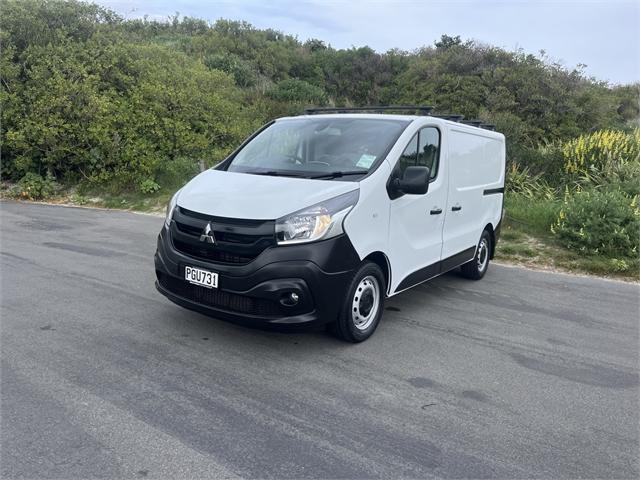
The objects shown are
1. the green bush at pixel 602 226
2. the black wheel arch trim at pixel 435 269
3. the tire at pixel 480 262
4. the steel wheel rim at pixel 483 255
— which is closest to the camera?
the black wheel arch trim at pixel 435 269

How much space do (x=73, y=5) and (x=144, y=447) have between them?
16.2m

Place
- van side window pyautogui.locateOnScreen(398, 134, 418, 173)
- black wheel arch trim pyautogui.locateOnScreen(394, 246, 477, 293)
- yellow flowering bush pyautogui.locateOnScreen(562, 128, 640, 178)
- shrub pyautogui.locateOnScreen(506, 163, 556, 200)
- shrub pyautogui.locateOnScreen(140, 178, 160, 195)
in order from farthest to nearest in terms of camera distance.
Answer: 1. shrub pyautogui.locateOnScreen(140, 178, 160, 195)
2. yellow flowering bush pyautogui.locateOnScreen(562, 128, 640, 178)
3. shrub pyautogui.locateOnScreen(506, 163, 556, 200)
4. black wheel arch trim pyautogui.locateOnScreen(394, 246, 477, 293)
5. van side window pyautogui.locateOnScreen(398, 134, 418, 173)

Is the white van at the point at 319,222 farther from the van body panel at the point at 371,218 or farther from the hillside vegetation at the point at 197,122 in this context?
the hillside vegetation at the point at 197,122

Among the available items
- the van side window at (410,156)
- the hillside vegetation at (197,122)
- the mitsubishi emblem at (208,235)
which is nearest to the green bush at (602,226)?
the hillside vegetation at (197,122)

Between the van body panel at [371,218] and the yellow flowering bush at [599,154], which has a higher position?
the yellow flowering bush at [599,154]

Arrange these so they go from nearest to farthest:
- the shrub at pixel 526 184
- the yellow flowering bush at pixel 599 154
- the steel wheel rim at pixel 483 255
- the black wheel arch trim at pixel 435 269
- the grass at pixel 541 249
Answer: the black wheel arch trim at pixel 435 269, the steel wheel rim at pixel 483 255, the grass at pixel 541 249, the shrub at pixel 526 184, the yellow flowering bush at pixel 599 154

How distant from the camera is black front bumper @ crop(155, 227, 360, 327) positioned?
Answer: 13.1 feet

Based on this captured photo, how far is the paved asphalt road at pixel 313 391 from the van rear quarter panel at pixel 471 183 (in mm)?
796

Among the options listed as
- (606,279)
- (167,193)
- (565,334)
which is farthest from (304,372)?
(167,193)

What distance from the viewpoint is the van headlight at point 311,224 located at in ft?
13.3

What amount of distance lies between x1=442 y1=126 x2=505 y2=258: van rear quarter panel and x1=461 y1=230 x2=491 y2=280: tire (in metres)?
0.23

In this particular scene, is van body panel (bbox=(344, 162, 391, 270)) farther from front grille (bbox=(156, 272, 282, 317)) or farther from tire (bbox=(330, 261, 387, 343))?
front grille (bbox=(156, 272, 282, 317))

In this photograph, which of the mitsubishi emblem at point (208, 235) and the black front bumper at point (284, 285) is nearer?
the black front bumper at point (284, 285)

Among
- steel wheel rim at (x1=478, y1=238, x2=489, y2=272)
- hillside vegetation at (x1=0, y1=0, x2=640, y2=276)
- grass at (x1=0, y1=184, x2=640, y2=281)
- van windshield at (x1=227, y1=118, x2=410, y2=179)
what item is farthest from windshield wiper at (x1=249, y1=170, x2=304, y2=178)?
hillside vegetation at (x1=0, y1=0, x2=640, y2=276)
